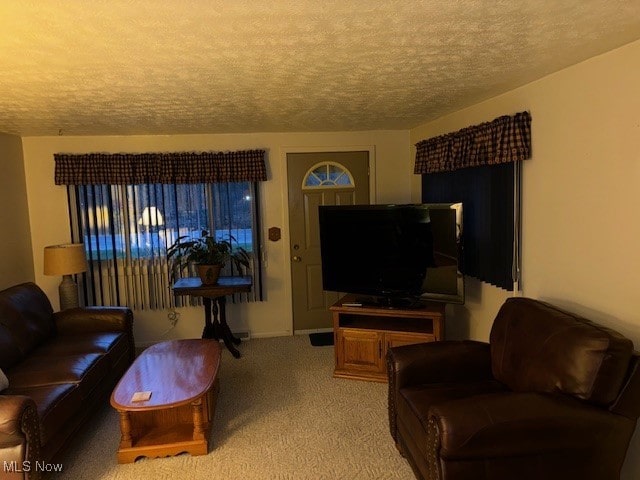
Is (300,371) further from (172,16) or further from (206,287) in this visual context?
(172,16)

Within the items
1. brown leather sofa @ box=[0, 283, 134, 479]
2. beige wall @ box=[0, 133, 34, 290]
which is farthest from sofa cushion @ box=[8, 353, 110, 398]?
beige wall @ box=[0, 133, 34, 290]

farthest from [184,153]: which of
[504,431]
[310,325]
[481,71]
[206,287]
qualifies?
[504,431]

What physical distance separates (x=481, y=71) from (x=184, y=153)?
295 cm

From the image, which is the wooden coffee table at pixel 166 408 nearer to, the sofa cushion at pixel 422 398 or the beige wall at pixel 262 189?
the sofa cushion at pixel 422 398

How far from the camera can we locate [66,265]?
12.7 feet

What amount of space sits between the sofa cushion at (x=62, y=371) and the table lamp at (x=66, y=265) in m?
0.99

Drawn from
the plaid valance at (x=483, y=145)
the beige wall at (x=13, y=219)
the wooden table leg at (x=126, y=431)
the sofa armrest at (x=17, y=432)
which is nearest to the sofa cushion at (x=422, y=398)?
the plaid valance at (x=483, y=145)

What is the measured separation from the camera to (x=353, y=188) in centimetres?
462

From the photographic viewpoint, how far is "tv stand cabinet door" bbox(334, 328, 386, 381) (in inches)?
139

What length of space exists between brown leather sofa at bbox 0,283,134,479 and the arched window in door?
2146 mm

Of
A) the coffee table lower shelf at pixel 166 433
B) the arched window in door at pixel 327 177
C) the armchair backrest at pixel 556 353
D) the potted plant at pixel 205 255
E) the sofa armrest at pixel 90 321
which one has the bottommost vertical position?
the coffee table lower shelf at pixel 166 433

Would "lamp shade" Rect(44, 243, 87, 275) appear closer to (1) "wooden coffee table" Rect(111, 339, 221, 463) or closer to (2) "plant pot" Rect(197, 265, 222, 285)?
(2) "plant pot" Rect(197, 265, 222, 285)

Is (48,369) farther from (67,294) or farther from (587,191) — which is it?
(587,191)

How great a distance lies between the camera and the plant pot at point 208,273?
4.04 m
